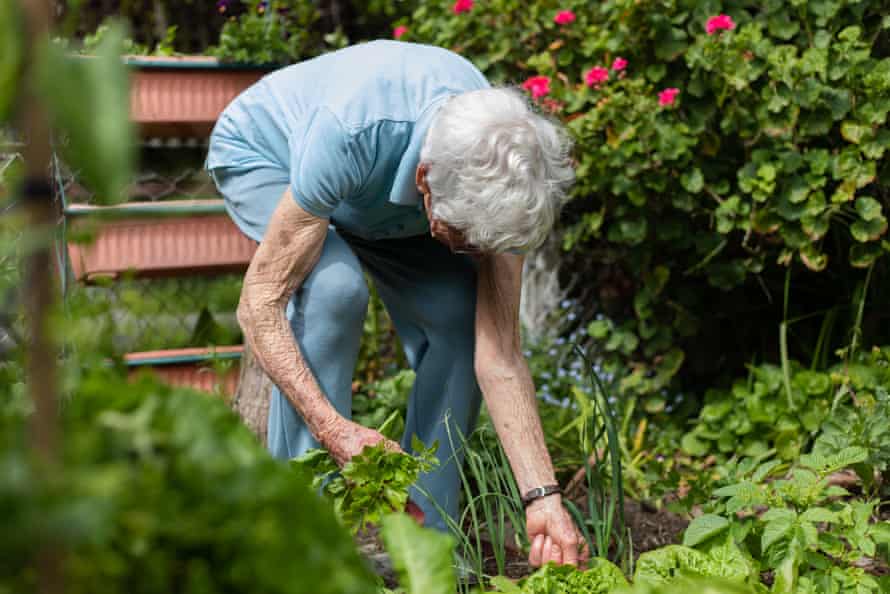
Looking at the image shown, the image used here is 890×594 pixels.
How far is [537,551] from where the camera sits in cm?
209

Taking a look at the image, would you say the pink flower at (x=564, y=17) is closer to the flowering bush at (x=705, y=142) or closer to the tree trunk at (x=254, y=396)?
the flowering bush at (x=705, y=142)

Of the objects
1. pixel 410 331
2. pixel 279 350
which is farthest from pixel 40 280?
pixel 410 331

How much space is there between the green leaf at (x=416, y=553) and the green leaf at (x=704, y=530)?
90 cm

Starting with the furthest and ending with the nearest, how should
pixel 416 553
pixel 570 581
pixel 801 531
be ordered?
1. pixel 801 531
2. pixel 570 581
3. pixel 416 553

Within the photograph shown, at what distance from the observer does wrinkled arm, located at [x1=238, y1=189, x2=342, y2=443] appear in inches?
83.4

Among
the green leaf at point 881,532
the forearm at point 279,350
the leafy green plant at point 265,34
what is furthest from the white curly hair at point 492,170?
the leafy green plant at point 265,34

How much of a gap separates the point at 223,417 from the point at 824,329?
295 cm

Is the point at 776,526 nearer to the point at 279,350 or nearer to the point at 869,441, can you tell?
the point at 869,441

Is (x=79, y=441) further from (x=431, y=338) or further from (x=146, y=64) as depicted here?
(x=146, y=64)

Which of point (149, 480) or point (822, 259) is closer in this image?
point (149, 480)

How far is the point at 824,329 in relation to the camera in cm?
347

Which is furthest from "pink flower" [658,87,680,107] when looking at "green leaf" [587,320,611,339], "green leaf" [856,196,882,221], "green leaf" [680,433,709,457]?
"green leaf" [680,433,709,457]

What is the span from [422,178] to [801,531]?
92cm

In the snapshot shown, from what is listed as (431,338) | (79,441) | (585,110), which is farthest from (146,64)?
(79,441)
